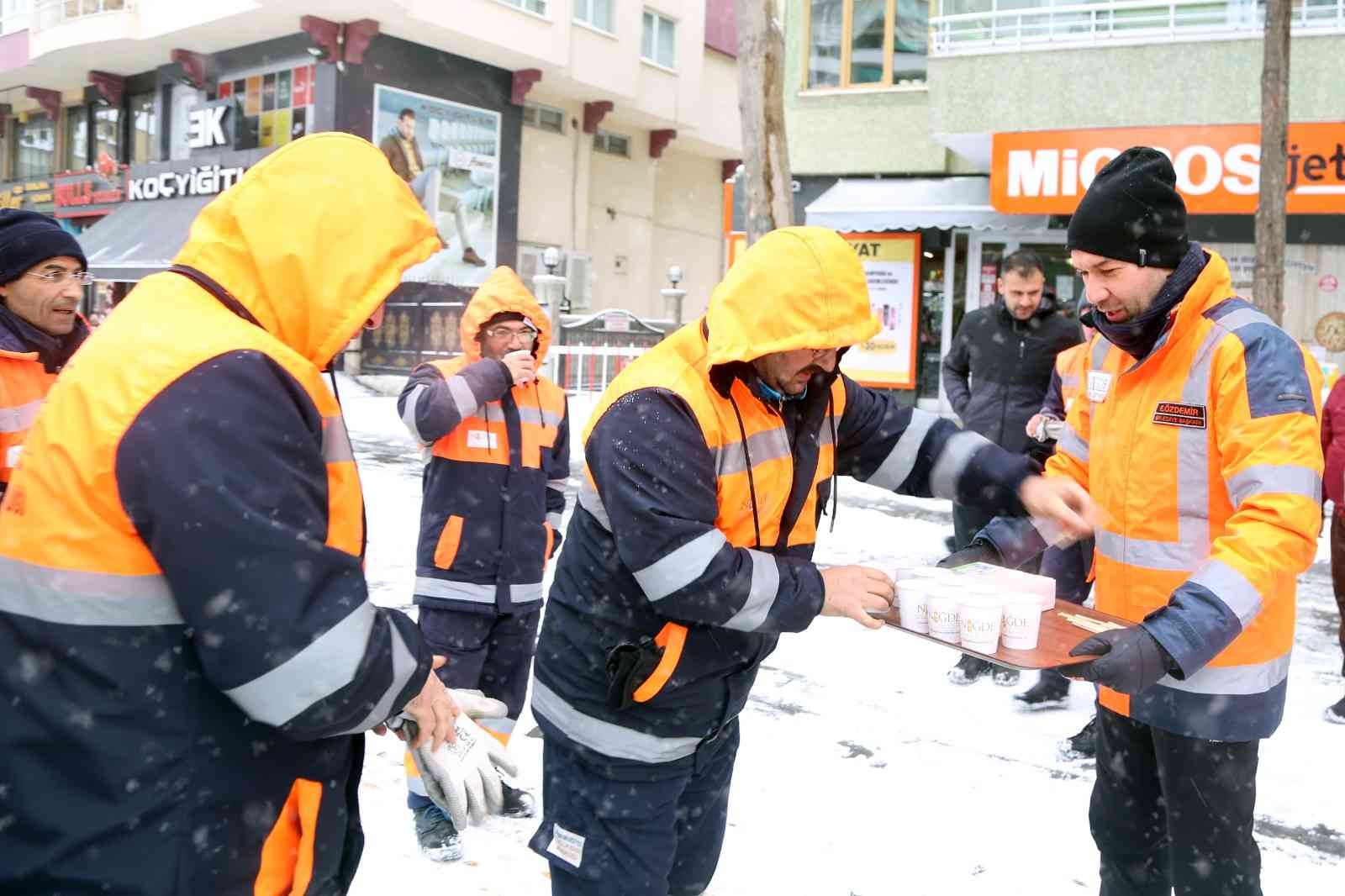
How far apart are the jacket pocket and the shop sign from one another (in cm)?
2835

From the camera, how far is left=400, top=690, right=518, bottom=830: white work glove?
5.93 feet

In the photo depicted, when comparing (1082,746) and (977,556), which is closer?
(977,556)

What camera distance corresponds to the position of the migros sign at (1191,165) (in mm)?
12461

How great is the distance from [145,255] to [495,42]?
8166mm

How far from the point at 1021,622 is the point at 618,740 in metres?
0.89

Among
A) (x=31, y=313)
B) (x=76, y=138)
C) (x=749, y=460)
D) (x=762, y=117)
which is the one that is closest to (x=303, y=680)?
(x=749, y=460)

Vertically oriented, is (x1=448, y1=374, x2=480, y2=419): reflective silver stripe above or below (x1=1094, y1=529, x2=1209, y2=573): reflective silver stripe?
above

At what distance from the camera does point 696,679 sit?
7.86 ft

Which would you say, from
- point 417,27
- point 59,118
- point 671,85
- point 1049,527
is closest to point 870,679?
point 1049,527

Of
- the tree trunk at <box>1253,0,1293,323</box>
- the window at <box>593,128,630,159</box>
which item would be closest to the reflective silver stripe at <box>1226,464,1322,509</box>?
the tree trunk at <box>1253,0,1293,323</box>

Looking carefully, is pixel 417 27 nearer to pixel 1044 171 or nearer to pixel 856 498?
pixel 1044 171

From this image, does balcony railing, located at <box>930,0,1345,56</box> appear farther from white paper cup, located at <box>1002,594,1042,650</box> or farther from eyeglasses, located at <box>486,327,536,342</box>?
white paper cup, located at <box>1002,594,1042,650</box>

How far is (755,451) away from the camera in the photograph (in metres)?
2.37

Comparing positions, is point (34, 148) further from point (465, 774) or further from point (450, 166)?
point (465, 774)
